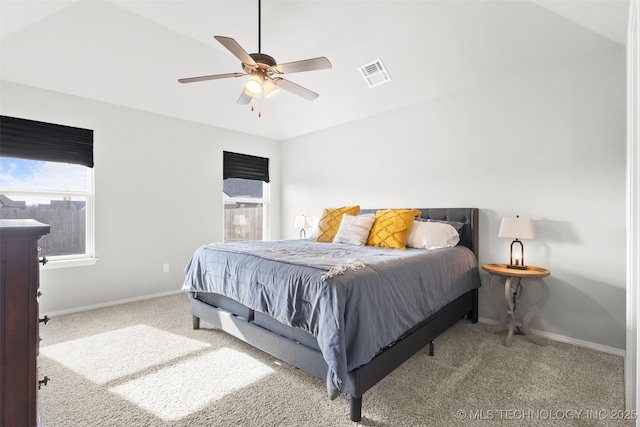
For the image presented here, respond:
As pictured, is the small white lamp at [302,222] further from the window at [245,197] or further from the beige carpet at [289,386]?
the beige carpet at [289,386]

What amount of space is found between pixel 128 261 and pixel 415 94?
412cm

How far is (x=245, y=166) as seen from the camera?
16.7 ft

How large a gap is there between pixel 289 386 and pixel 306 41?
3.37 metres

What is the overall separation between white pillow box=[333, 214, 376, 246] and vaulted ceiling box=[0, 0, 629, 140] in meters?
1.58

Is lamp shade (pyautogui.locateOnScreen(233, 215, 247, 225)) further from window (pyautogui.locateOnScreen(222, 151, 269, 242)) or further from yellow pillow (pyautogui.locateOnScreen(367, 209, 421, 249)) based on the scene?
yellow pillow (pyautogui.locateOnScreen(367, 209, 421, 249))

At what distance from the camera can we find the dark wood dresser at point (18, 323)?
0.99 meters

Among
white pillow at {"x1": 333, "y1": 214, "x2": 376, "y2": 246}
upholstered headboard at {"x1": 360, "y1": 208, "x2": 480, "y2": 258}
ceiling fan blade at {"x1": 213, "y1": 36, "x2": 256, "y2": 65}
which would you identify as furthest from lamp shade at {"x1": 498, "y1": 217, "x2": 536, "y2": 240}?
ceiling fan blade at {"x1": 213, "y1": 36, "x2": 256, "y2": 65}

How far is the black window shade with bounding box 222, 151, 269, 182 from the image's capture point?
4867mm

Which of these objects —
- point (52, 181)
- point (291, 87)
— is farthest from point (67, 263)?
point (291, 87)

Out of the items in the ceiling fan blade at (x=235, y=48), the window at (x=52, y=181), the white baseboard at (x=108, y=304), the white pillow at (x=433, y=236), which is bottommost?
the white baseboard at (x=108, y=304)

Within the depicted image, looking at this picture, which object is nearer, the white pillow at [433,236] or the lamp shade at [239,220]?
the white pillow at [433,236]

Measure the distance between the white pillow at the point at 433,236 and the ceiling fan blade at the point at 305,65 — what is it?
1.88 m

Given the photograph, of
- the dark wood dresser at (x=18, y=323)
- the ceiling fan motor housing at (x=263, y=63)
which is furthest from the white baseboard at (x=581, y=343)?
the dark wood dresser at (x=18, y=323)

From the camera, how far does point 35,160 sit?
3.29m
